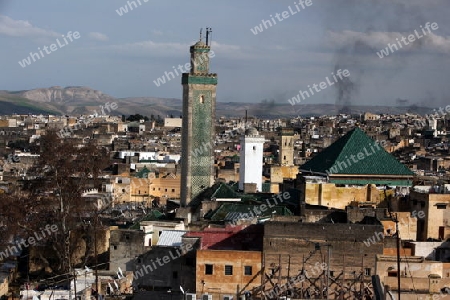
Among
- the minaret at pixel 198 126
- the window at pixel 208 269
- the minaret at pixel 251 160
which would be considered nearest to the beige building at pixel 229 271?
the window at pixel 208 269

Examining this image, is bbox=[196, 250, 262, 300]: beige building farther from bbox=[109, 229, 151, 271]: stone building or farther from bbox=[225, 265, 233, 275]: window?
bbox=[109, 229, 151, 271]: stone building

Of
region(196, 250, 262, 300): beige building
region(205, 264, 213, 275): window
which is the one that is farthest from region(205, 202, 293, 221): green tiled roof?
region(205, 264, 213, 275): window

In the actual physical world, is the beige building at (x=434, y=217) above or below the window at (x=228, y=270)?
above

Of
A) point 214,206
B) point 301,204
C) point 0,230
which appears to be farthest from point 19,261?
point 301,204

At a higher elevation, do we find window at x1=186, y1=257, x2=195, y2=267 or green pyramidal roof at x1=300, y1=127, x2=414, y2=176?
green pyramidal roof at x1=300, y1=127, x2=414, y2=176

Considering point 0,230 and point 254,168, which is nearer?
point 0,230

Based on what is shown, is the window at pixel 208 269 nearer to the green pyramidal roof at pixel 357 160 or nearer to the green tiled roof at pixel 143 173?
the green pyramidal roof at pixel 357 160

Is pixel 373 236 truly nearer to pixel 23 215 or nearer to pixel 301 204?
pixel 301 204
